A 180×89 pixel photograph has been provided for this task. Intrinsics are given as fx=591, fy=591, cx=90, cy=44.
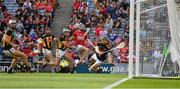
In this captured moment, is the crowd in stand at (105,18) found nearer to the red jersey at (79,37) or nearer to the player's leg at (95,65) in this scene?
the red jersey at (79,37)

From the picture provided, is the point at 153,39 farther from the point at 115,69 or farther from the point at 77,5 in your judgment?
the point at 77,5

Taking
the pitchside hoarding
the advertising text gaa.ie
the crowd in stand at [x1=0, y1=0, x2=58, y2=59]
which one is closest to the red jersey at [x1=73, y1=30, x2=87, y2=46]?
the pitchside hoarding

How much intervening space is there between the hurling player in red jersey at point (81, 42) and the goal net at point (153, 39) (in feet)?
21.3

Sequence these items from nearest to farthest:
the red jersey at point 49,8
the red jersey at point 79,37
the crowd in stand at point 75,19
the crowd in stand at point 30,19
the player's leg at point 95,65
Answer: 1. the player's leg at point 95,65
2. the red jersey at point 79,37
3. the crowd in stand at point 75,19
4. the crowd in stand at point 30,19
5. the red jersey at point 49,8

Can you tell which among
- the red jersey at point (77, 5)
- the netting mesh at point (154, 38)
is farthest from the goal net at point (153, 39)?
the red jersey at point (77, 5)

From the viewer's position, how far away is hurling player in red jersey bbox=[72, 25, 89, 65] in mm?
23156

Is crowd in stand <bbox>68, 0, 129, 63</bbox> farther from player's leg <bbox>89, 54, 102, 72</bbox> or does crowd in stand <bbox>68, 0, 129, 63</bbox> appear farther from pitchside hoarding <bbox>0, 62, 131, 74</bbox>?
player's leg <bbox>89, 54, 102, 72</bbox>

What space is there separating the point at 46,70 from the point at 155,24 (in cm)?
898

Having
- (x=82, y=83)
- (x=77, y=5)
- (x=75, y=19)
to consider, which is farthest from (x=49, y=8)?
(x=82, y=83)

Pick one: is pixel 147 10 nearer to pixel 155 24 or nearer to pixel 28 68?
pixel 155 24

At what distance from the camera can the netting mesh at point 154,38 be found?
53.3 feet

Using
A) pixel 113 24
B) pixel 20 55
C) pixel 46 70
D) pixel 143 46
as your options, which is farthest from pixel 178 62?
pixel 113 24

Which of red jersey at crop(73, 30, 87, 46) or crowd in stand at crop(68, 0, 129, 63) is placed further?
crowd in stand at crop(68, 0, 129, 63)

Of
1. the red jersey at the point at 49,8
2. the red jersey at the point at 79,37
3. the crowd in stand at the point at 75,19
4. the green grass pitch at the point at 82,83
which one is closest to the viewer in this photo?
the green grass pitch at the point at 82,83
